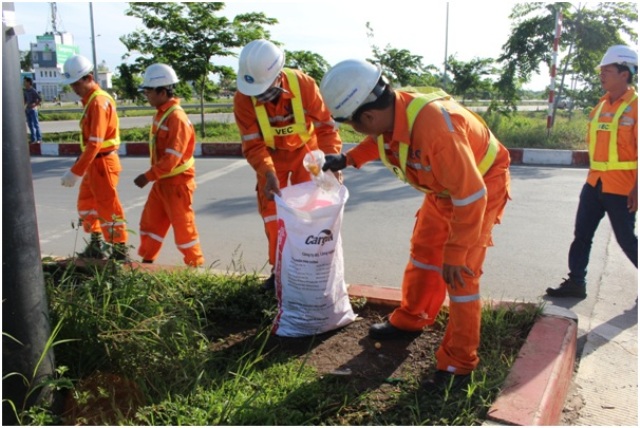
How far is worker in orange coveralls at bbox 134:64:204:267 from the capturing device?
Result: 4234mm

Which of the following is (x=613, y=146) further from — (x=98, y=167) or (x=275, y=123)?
(x=98, y=167)

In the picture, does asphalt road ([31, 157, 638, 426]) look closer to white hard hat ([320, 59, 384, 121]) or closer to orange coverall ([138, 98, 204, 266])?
orange coverall ([138, 98, 204, 266])

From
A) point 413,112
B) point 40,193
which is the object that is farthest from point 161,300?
point 40,193

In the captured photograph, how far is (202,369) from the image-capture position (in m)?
2.44

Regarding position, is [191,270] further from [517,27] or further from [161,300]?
[517,27]

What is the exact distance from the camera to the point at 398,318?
299 centimetres

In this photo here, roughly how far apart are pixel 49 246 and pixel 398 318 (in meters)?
3.92

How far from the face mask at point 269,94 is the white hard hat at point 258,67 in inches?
2.1

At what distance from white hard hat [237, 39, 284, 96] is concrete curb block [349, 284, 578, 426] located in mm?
1942

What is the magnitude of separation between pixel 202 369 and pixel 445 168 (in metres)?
1.30

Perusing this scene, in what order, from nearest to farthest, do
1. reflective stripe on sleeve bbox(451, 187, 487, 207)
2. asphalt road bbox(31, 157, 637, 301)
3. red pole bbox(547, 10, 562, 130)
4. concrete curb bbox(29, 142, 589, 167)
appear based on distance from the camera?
reflective stripe on sleeve bbox(451, 187, 487, 207) < asphalt road bbox(31, 157, 637, 301) < concrete curb bbox(29, 142, 589, 167) < red pole bbox(547, 10, 562, 130)

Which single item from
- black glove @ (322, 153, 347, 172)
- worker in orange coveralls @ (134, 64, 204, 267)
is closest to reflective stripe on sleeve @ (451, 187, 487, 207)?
black glove @ (322, 153, 347, 172)

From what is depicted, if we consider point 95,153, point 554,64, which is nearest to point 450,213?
point 95,153

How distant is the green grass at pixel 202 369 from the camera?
2209 millimetres
